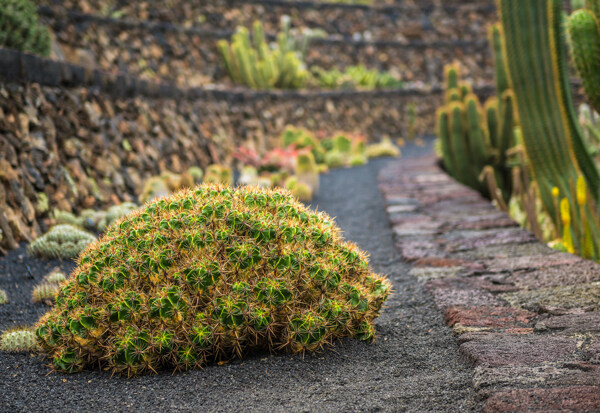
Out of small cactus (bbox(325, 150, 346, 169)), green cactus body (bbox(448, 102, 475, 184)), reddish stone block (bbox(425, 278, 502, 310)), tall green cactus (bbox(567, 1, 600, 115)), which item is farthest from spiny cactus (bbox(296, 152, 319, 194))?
reddish stone block (bbox(425, 278, 502, 310))

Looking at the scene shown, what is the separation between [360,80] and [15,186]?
13055 mm

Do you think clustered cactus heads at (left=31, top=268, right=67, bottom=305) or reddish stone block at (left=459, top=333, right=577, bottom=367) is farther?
clustered cactus heads at (left=31, top=268, right=67, bottom=305)

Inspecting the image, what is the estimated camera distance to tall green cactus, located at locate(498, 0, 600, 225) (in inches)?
187

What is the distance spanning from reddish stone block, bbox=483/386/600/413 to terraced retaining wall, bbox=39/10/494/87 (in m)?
8.96

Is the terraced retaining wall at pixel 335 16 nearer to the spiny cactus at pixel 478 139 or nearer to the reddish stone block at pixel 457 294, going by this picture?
the spiny cactus at pixel 478 139

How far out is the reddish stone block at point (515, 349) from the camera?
219 cm

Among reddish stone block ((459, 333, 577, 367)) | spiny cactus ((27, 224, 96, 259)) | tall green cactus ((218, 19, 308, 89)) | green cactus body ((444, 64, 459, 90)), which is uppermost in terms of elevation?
tall green cactus ((218, 19, 308, 89))

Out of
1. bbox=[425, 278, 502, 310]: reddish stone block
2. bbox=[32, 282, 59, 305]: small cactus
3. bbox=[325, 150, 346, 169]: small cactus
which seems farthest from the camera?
bbox=[325, 150, 346, 169]: small cactus

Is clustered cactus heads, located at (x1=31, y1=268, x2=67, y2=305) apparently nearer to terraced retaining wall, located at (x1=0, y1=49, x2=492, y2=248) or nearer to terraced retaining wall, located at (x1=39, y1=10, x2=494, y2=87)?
terraced retaining wall, located at (x1=0, y1=49, x2=492, y2=248)

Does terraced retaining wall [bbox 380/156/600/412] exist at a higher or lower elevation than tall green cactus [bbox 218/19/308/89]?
lower

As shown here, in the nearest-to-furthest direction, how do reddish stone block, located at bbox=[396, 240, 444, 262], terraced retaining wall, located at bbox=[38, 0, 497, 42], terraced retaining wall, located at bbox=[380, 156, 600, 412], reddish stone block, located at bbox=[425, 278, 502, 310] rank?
terraced retaining wall, located at bbox=[380, 156, 600, 412]
reddish stone block, located at bbox=[425, 278, 502, 310]
reddish stone block, located at bbox=[396, 240, 444, 262]
terraced retaining wall, located at bbox=[38, 0, 497, 42]

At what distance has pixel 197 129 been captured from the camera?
28.5 ft

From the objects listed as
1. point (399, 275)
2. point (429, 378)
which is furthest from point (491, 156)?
point (429, 378)

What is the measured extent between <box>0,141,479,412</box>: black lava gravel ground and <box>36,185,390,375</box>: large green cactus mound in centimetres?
7
